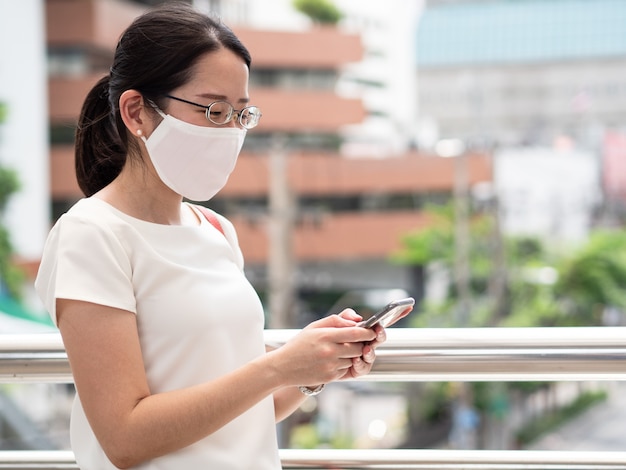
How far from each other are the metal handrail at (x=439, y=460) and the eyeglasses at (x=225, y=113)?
64 cm

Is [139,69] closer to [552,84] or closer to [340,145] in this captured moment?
[340,145]

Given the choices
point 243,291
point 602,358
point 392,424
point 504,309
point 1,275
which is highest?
point 243,291

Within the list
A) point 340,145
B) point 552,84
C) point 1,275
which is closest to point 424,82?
point 552,84

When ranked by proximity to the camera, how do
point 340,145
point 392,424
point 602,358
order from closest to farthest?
point 602,358
point 392,424
point 340,145

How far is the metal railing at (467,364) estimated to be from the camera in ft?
4.71

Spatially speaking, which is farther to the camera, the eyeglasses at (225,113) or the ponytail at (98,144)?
the ponytail at (98,144)

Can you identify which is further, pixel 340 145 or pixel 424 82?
pixel 424 82

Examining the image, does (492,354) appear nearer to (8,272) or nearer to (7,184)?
(8,272)

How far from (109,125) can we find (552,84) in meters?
73.4

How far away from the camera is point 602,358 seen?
1425mm

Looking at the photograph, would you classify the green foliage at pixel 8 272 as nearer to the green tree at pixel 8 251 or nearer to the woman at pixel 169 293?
the green tree at pixel 8 251

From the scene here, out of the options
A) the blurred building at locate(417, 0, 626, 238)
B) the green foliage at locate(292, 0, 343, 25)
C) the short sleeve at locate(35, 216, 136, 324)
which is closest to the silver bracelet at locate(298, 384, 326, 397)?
the short sleeve at locate(35, 216, 136, 324)

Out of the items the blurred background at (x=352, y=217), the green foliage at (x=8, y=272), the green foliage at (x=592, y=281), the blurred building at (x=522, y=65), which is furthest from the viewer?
the blurred building at (x=522, y=65)

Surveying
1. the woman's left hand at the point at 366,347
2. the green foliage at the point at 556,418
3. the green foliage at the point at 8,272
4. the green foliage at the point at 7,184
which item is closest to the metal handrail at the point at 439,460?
the woman's left hand at the point at 366,347
